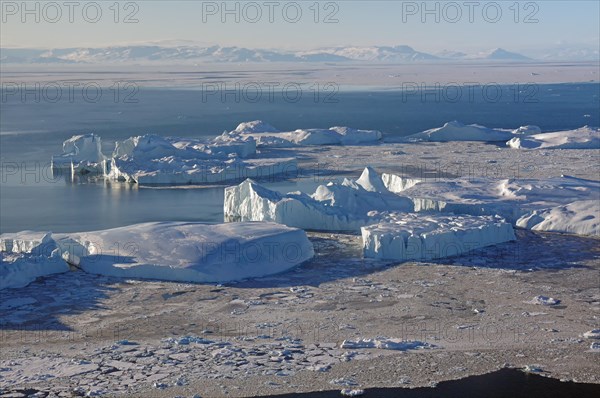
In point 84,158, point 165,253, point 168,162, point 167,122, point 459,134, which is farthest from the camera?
point 167,122

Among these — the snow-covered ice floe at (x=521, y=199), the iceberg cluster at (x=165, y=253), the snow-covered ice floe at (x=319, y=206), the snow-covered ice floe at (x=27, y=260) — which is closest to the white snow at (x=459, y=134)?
the snow-covered ice floe at (x=521, y=199)

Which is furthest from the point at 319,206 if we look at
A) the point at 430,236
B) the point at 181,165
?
the point at 181,165

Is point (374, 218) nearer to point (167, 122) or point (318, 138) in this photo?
point (318, 138)

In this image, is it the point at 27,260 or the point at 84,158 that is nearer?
the point at 27,260

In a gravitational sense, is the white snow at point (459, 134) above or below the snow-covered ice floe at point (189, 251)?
above

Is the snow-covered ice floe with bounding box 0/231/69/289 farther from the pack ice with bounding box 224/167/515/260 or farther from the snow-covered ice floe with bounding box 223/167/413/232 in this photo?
the pack ice with bounding box 224/167/515/260

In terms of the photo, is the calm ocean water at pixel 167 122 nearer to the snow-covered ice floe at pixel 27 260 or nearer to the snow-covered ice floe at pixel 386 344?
the snow-covered ice floe at pixel 27 260

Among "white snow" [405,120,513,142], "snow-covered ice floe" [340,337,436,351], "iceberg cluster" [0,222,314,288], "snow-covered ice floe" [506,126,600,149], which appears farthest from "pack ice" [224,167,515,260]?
"white snow" [405,120,513,142]
